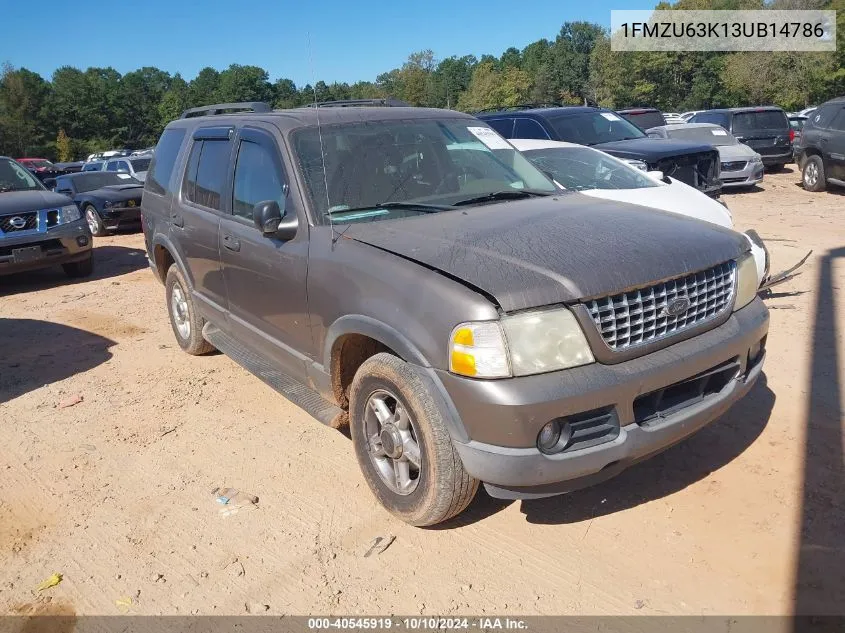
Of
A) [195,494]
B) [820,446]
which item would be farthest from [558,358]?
[195,494]

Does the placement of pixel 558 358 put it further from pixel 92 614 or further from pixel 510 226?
pixel 92 614

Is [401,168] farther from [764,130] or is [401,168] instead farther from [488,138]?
[764,130]

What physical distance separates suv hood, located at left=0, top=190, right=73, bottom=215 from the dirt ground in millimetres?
4984

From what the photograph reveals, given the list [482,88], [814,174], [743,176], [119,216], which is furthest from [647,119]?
[482,88]

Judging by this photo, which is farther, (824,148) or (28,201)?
(824,148)

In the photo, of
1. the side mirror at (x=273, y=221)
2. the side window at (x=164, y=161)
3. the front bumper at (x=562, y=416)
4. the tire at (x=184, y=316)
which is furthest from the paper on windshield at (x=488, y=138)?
the tire at (x=184, y=316)

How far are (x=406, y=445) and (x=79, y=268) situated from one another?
873 cm

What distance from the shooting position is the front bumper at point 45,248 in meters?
9.08

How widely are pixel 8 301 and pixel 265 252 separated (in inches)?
262

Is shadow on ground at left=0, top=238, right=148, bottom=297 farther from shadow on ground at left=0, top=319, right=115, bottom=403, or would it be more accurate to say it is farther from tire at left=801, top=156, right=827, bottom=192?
tire at left=801, top=156, right=827, bottom=192

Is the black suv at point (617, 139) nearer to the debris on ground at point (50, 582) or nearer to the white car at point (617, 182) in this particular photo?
the white car at point (617, 182)

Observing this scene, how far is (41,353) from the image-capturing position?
21.6ft

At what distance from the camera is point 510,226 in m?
Result: 3.46

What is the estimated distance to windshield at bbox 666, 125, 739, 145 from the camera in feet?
49.6
